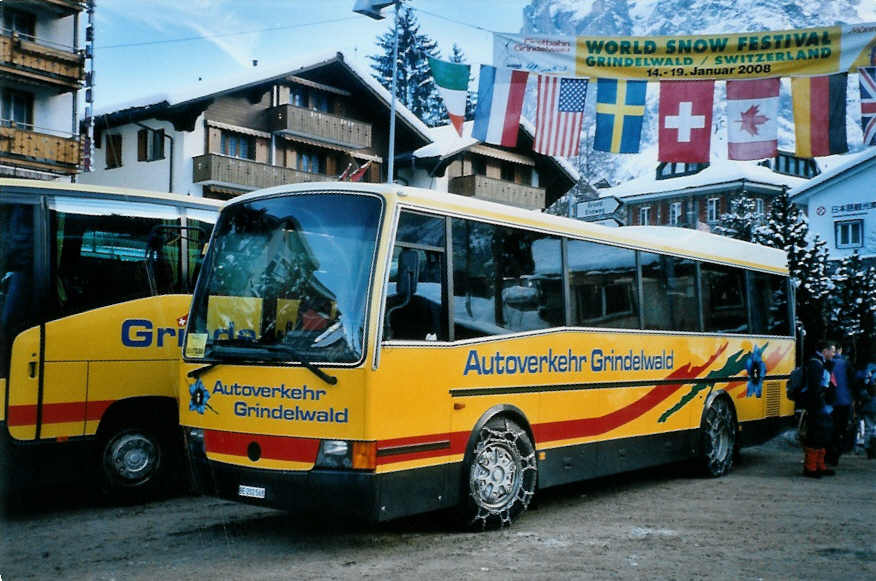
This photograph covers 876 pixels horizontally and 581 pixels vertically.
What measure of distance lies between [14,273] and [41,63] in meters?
21.8

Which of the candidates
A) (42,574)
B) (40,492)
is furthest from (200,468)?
(40,492)

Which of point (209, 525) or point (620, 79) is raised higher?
point (620, 79)

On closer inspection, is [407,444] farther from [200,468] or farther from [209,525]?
[209,525]

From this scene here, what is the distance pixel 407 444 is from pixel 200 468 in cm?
178

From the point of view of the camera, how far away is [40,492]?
1029 centimetres

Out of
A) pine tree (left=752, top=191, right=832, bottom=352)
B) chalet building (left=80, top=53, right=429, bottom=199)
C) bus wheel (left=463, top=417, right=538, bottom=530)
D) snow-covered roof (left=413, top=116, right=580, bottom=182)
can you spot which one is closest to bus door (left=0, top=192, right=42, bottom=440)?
bus wheel (left=463, top=417, right=538, bottom=530)

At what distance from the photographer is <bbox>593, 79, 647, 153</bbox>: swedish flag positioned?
13172 mm

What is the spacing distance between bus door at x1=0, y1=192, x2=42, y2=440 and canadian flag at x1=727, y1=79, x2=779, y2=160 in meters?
8.95

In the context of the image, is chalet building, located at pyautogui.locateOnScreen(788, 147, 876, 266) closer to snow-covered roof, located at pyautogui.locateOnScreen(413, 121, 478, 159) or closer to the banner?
snow-covered roof, located at pyautogui.locateOnScreen(413, 121, 478, 159)

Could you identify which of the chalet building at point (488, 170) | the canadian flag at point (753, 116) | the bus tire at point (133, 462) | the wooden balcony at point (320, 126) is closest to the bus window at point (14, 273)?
the bus tire at point (133, 462)

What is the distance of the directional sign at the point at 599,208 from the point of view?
12680 mm

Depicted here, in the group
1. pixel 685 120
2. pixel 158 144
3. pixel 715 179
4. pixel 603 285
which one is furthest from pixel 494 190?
pixel 715 179

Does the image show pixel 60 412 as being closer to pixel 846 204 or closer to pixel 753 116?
pixel 753 116

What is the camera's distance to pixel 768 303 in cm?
1355
